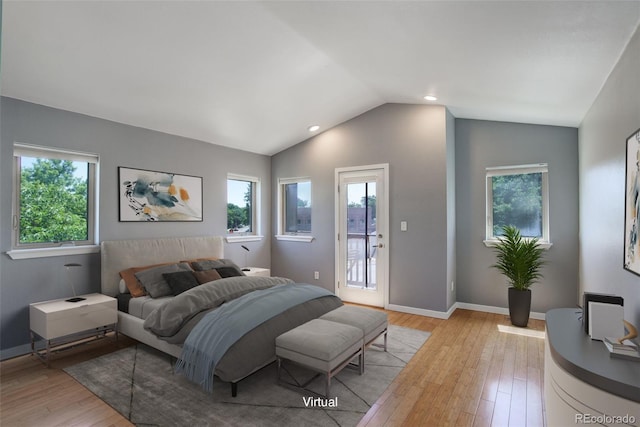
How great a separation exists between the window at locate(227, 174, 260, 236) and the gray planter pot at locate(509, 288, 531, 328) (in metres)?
3.98

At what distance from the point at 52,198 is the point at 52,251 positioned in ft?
1.81

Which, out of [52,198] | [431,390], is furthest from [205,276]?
[431,390]

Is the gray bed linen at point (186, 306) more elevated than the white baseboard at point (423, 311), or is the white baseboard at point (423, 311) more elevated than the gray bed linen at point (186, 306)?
the gray bed linen at point (186, 306)

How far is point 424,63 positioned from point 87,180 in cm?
378

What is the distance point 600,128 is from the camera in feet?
9.29

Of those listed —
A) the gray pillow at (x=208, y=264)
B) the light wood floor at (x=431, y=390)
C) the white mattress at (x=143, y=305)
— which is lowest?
the light wood floor at (x=431, y=390)

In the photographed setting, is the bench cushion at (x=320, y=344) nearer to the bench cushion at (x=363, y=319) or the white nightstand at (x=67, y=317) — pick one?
the bench cushion at (x=363, y=319)

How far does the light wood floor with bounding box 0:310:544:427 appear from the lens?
7.47 feet

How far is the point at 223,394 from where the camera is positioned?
99.7 inches

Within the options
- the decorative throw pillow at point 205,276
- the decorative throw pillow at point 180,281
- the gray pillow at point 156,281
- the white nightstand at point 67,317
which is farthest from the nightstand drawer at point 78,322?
the decorative throw pillow at point 205,276

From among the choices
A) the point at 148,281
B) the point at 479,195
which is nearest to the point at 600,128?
the point at 479,195

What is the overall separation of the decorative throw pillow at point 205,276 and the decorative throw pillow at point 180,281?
5cm

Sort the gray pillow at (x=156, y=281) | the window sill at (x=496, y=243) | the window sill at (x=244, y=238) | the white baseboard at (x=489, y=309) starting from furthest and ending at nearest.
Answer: the window sill at (x=244, y=238)
the white baseboard at (x=489, y=309)
the window sill at (x=496, y=243)
the gray pillow at (x=156, y=281)

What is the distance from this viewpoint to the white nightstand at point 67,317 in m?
2.99
